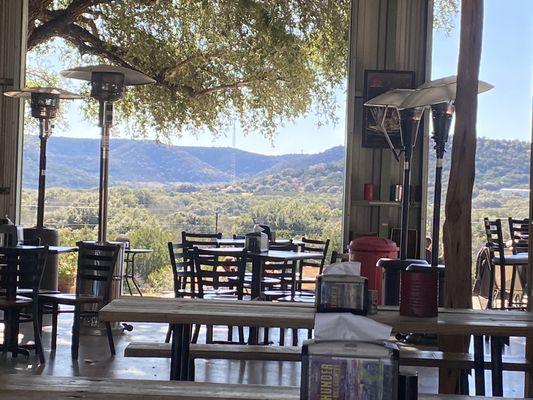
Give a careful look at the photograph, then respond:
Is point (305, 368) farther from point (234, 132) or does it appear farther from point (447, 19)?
point (234, 132)

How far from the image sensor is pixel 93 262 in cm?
747

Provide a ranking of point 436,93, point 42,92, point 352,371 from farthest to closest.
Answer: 1. point 42,92
2. point 436,93
3. point 352,371

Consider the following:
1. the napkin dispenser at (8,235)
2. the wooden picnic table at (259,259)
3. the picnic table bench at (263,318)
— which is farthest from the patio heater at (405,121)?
the picnic table bench at (263,318)

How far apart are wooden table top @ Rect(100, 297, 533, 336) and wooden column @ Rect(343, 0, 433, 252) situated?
5.21m

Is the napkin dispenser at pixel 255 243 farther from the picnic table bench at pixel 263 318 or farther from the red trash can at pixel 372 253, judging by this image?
the picnic table bench at pixel 263 318

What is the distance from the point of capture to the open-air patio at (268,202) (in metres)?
3.34

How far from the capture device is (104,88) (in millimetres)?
7609

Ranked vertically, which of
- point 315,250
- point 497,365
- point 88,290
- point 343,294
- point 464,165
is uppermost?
point 464,165

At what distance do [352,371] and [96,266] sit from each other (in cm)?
527

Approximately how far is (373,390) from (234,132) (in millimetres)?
11558

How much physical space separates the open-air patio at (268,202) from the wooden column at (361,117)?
2cm

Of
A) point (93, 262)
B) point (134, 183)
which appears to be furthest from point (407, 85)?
point (134, 183)

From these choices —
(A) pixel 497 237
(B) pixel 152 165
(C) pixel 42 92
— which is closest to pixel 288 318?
(A) pixel 497 237

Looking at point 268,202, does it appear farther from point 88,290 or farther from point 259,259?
point 259,259
